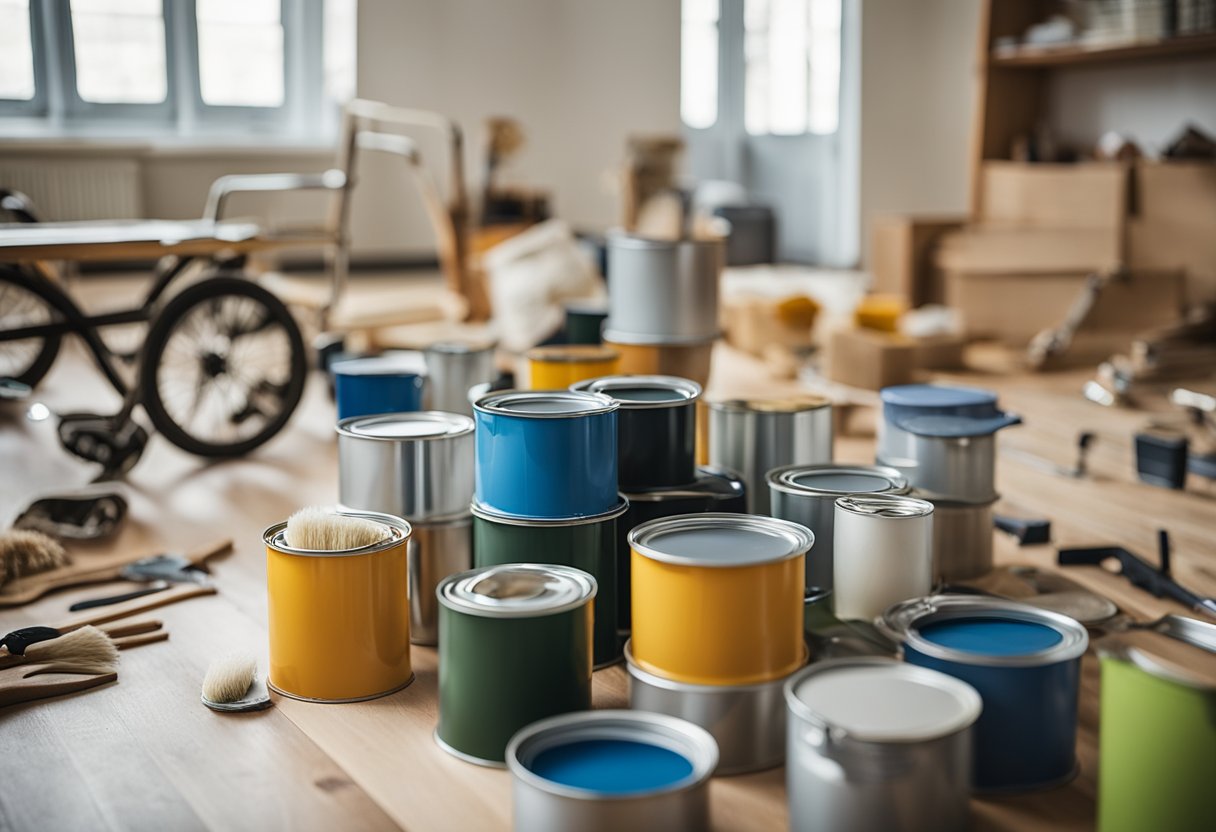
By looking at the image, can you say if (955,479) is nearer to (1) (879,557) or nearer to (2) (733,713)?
(1) (879,557)

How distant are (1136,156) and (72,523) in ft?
13.1

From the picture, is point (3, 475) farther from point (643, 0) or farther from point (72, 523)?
point (643, 0)

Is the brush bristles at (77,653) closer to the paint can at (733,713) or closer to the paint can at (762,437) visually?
the paint can at (733,713)

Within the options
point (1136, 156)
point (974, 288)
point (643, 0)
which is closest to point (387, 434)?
point (974, 288)

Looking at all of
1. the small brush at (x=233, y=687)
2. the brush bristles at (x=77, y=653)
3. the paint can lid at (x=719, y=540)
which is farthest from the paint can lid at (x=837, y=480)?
the brush bristles at (x=77, y=653)

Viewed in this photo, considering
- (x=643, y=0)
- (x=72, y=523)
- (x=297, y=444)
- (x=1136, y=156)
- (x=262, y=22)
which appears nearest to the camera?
(x=72, y=523)

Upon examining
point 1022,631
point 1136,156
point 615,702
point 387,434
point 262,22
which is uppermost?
point 262,22

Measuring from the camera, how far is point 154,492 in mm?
2982

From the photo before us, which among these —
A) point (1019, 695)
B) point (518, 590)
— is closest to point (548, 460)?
point (518, 590)

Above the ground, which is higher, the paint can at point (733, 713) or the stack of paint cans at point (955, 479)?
the stack of paint cans at point (955, 479)

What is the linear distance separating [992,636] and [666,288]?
1352 millimetres

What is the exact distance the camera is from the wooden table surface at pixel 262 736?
1479mm

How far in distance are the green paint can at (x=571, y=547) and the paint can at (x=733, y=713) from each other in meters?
0.28

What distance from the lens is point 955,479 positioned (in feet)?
7.45
